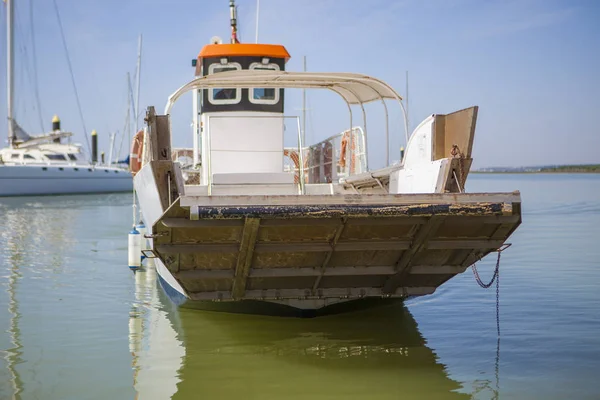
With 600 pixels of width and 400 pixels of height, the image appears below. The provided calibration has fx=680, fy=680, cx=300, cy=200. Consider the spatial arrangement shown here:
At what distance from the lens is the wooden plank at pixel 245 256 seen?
6094 mm

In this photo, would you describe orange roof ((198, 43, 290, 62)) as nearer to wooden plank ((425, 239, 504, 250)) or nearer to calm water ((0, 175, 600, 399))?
calm water ((0, 175, 600, 399))

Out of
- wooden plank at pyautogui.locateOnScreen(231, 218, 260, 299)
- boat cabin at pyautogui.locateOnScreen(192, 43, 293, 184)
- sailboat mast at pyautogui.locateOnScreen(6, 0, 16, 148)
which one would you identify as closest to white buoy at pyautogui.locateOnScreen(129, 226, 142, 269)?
boat cabin at pyautogui.locateOnScreen(192, 43, 293, 184)

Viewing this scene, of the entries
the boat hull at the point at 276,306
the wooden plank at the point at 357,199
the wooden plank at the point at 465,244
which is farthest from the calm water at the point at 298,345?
the wooden plank at the point at 357,199

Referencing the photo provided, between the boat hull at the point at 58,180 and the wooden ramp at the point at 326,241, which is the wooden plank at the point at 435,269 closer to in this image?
the wooden ramp at the point at 326,241

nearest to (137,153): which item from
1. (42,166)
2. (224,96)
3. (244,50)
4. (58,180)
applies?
(224,96)

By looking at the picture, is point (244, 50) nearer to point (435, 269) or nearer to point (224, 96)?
point (224, 96)

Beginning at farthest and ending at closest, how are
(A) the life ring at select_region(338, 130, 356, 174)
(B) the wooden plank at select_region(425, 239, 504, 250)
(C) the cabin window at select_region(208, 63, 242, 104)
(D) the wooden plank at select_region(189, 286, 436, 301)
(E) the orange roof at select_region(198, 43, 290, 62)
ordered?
1. (E) the orange roof at select_region(198, 43, 290, 62)
2. (C) the cabin window at select_region(208, 63, 242, 104)
3. (A) the life ring at select_region(338, 130, 356, 174)
4. (D) the wooden plank at select_region(189, 286, 436, 301)
5. (B) the wooden plank at select_region(425, 239, 504, 250)

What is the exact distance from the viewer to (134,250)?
1162 centimetres

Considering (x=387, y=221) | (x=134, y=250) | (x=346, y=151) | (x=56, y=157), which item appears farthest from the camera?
(x=56, y=157)

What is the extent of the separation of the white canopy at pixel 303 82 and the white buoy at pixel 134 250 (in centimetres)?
340

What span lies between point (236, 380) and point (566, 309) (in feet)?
16.3

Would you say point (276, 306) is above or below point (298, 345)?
above

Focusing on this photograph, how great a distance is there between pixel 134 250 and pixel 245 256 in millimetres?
5611

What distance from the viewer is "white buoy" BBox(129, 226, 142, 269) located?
1165cm
